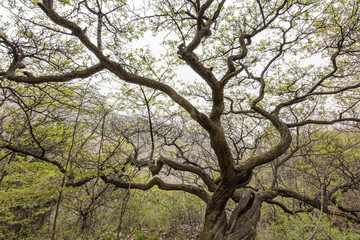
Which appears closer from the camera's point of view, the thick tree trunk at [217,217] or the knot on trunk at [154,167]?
the thick tree trunk at [217,217]

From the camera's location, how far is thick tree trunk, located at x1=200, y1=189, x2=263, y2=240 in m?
3.16

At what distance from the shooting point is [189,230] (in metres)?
7.07

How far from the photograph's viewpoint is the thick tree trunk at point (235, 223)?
3.16 metres

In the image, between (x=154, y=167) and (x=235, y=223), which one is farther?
(x=154, y=167)

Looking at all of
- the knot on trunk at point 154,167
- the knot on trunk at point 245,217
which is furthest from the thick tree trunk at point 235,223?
the knot on trunk at point 154,167

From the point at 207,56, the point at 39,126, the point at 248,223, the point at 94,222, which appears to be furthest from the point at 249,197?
the point at 39,126

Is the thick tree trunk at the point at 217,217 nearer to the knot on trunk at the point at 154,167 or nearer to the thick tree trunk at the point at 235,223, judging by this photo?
the thick tree trunk at the point at 235,223

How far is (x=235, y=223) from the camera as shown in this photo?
11.0ft

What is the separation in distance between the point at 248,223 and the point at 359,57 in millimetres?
5516

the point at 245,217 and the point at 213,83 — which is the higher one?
the point at 213,83

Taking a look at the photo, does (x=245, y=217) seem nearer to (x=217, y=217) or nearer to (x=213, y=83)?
(x=217, y=217)

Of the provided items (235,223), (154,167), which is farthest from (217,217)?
(154,167)

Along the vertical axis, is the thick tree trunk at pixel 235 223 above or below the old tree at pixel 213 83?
below

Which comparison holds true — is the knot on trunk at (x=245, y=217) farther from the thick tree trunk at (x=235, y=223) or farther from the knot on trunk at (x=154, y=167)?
the knot on trunk at (x=154, y=167)
